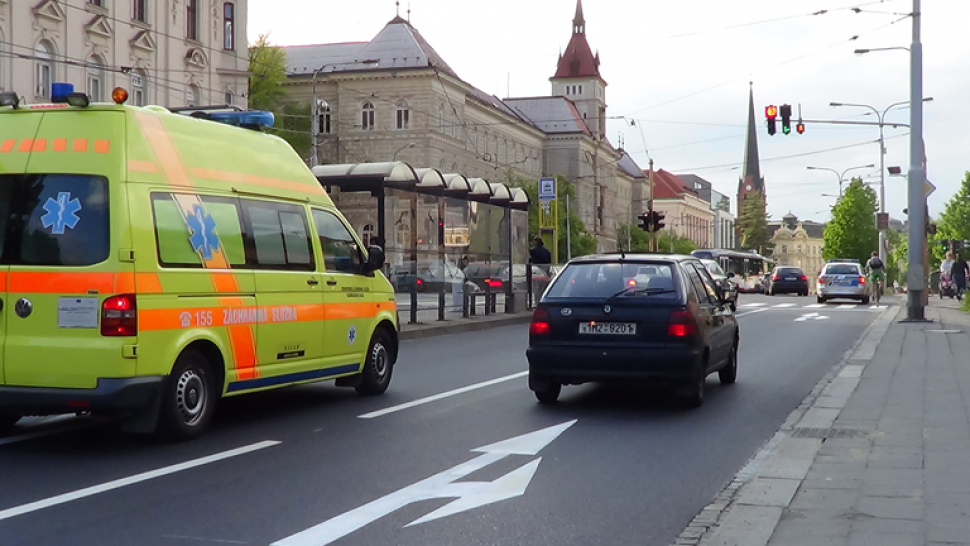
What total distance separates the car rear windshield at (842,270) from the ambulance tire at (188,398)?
119 ft

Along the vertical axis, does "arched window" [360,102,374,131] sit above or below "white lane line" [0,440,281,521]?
above

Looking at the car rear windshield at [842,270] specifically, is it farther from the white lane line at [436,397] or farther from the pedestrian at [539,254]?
the white lane line at [436,397]

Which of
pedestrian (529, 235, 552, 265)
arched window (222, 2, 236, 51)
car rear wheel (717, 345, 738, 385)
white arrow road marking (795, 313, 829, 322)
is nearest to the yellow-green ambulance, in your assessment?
car rear wheel (717, 345, 738, 385)

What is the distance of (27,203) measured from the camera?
788cm

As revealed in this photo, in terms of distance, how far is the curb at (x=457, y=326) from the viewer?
20938 millimetres

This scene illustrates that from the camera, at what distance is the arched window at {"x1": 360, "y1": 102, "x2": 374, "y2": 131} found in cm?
7406

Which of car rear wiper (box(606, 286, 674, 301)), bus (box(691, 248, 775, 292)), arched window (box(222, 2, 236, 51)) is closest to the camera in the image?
car rear wiper (box(606, 286, 674, 301))

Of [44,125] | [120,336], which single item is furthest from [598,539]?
[44,125]

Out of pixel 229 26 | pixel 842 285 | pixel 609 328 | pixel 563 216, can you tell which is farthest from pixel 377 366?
pixel 563 216

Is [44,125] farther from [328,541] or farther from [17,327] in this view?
[328,541]

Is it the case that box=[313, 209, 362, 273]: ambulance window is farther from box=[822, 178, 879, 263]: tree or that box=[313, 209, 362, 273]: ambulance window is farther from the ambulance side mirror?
box=[822, 178, 879, 263]: tree

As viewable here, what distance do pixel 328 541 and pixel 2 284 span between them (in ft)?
12.2

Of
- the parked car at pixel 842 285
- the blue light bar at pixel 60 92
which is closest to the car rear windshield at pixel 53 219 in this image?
the blue light bar at pixel 60 92

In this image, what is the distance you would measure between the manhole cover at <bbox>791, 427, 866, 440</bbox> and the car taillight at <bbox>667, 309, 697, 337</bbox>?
1584mm
